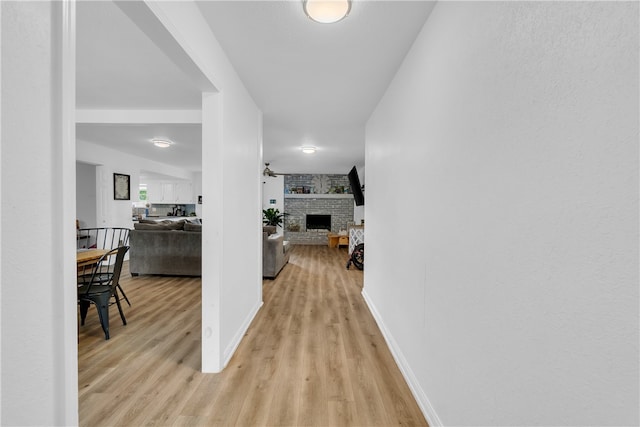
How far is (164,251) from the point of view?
4.60 metres

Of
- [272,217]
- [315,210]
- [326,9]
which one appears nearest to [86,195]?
[272,217]

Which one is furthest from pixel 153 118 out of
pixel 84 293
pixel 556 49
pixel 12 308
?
A: pixel 556 49

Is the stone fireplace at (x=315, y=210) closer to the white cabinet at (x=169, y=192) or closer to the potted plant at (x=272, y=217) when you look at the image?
the potted plant at (x=272, y=217)

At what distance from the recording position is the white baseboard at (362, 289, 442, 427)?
4.79 ft

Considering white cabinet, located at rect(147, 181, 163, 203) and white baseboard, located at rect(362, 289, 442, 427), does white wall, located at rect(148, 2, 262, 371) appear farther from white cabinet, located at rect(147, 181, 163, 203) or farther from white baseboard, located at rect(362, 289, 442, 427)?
white cabinet, located at rect(147, 181, 163, 203)

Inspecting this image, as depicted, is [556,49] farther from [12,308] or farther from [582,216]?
[12,308]

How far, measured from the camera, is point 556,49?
0.74 meters

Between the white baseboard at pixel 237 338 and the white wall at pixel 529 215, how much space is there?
1.40 metres

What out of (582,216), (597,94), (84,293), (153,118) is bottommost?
(84,293)

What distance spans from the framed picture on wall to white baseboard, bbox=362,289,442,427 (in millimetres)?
6342

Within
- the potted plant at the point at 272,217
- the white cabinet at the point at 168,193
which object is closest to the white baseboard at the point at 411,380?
the potted plant at the point at 272,217

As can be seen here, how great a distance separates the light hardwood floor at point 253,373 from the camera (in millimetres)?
1542

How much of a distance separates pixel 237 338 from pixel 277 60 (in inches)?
93.1

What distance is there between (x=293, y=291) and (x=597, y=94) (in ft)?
12.1
